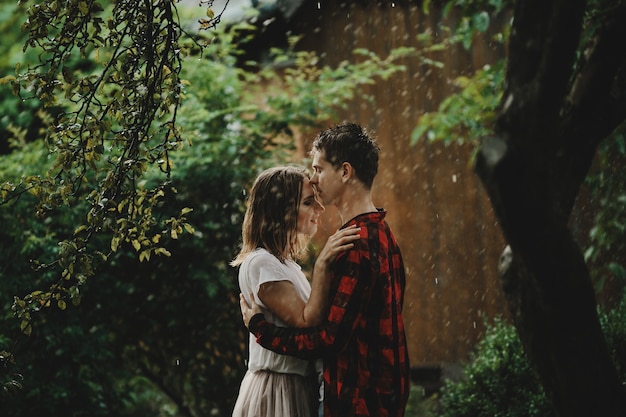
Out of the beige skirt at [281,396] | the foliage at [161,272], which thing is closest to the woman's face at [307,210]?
the beige skirt at [281,396]

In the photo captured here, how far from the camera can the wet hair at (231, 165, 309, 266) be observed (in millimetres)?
3627

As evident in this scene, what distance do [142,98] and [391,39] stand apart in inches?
255

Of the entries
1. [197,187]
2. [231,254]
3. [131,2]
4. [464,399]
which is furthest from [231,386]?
[131,2]

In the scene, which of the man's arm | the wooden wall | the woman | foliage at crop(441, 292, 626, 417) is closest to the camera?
the man's arm

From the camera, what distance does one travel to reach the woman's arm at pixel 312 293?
3.30 meters

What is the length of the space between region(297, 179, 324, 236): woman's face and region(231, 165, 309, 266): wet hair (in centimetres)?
2

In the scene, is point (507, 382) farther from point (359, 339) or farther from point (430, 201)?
point (430, 201)

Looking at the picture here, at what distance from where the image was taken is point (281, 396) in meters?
3.47

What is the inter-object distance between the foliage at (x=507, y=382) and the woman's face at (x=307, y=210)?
269 cm

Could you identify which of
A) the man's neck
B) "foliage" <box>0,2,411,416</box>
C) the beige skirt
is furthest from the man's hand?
"foliage" <box>0,2,411,416</box>

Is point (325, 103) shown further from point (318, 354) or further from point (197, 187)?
point (318, 354)

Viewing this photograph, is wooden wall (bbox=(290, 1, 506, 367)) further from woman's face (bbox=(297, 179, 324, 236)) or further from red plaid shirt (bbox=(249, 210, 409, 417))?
red plaid shirt (bbox=(249, 210, 409, 417))

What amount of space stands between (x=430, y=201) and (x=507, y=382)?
3.44 metres

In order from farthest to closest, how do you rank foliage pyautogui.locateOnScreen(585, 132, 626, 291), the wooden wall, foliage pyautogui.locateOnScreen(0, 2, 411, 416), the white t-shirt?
the wooden wall
foliage pyautogui.locateOnScreen(0, 2, 411, 416)
foliage pyautogui.locateOnScreen(585, 132, 626, 291)
the white t-shirt
